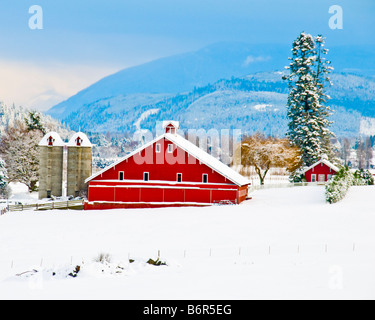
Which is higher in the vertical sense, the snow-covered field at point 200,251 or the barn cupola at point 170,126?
the barn cupola at point 170,126

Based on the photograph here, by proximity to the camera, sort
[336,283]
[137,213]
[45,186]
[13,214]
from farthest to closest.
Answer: [45,186]
[13,214]
[137,213]
[336,283]

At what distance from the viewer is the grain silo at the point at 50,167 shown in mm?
61094

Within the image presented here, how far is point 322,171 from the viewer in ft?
208

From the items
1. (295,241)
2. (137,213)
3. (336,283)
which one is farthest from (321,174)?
(336,283)

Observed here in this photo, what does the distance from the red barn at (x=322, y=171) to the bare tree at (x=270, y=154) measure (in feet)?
16.1

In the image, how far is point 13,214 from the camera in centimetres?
4309

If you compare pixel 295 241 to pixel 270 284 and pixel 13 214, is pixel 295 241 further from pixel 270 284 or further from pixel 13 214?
pixel 13 214

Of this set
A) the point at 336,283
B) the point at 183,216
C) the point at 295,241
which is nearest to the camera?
the point at 336,283

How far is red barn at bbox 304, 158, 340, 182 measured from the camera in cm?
6297

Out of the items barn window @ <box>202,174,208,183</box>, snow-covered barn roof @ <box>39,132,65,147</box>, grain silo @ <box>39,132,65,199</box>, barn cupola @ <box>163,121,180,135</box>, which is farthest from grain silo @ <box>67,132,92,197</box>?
barn window @ <box>202,174,208,183</box>

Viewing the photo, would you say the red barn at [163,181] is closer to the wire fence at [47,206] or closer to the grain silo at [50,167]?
the wire fence at [47,206]

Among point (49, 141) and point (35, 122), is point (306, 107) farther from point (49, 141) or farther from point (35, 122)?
point (35, 122)

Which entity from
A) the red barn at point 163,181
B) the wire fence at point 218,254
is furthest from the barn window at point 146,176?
the wire fence at point 218,254
